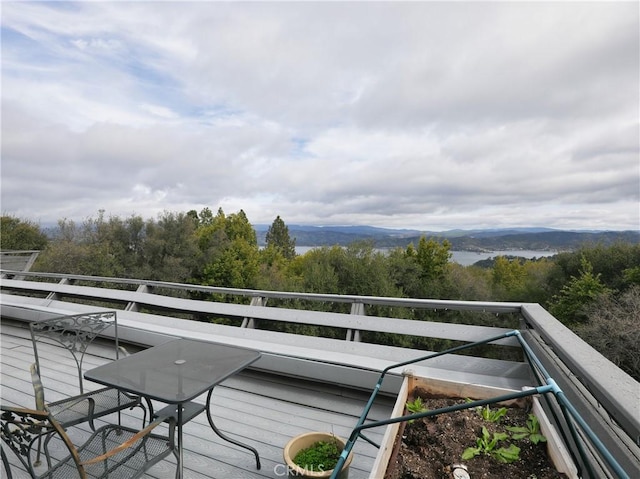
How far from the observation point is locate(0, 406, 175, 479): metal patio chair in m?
1.18

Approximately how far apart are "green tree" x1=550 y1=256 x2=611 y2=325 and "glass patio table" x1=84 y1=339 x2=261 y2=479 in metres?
23.3

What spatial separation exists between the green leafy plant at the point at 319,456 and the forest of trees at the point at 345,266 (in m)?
18.2

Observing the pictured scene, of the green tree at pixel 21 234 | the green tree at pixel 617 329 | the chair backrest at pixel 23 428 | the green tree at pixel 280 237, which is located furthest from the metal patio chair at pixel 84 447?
the green tree at pixel 280 237

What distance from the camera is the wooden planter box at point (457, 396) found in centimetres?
95

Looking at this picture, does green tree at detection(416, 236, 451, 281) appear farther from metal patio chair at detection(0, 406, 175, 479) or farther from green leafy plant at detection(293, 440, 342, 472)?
metal patio chair at detection(0, 406, 175, 479)

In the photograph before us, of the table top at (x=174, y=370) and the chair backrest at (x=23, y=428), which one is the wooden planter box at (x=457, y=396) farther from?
the chair backrest at (x=23, y=428)

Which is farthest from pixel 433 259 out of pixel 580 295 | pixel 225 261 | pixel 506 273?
pixel 225 261

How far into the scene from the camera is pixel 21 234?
2094 centimetres

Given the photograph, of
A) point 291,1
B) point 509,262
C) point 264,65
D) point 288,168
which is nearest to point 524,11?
point 291,1

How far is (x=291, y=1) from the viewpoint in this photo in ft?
14.4

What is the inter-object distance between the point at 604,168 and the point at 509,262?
1562cm

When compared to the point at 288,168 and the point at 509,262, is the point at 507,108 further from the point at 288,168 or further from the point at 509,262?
the point at 509,262

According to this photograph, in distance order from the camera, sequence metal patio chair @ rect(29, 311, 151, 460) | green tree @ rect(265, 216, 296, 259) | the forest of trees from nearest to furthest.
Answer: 1. metal patio chair @ rect(29, 311, 151, 460)
2. the forest of trees
3. green tree @ rect(265, 216, 296, 259)

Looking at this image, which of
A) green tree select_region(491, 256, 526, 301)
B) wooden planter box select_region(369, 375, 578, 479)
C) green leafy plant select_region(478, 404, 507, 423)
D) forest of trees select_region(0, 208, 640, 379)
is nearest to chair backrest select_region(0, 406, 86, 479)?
wooden planter box select_region(369, 375, 578, 479)
